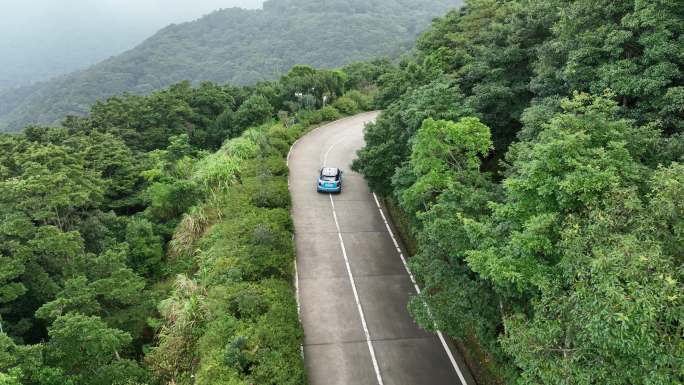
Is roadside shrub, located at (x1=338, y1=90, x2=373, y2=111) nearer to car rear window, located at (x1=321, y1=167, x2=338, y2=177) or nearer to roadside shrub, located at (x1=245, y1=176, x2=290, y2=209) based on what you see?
car rear window, located at (x1=321, y1=167, x2=338, y2=177)

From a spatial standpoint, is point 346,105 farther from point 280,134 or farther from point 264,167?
point 264,167

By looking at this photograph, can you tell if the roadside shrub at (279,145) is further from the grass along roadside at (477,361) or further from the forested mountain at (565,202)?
the grass along roadside at (477,361)

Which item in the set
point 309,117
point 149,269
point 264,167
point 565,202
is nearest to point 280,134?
point 309,117

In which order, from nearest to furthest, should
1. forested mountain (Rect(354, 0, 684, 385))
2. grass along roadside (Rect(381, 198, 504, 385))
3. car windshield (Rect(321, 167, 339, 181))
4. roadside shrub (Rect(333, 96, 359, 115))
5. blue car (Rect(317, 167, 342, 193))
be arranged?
forested mountain (Rect(354, 0, 684, 385)) → grass along roadside (Rect(381, 198, 504, 385)) → blue car (Rect(317, 167, 342, 193)) → car windshield (Rect(321, 167, 339, 181)) → roadside shrub (Rect(333, 96, 359, 115))

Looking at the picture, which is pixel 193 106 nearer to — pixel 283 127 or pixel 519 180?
pixel 283 127

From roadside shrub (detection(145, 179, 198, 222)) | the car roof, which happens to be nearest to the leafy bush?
the car roof

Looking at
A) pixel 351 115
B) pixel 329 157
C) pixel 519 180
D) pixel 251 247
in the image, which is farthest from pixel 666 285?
pixel 351 115
